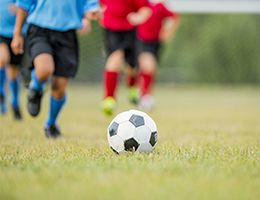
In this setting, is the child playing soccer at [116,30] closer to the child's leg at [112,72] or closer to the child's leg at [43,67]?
the child's leg at [112,72]

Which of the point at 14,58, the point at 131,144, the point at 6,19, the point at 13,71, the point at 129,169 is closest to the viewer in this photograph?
the point at 129,169

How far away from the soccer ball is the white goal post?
38.3ft

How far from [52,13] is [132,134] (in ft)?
6.14

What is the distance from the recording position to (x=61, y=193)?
2.39 m

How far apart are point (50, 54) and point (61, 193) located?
2.87 meters

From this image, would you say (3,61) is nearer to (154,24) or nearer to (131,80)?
(131,80)

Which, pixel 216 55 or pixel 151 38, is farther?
pixel 216 55

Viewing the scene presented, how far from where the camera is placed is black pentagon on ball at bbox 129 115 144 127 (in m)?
3.84

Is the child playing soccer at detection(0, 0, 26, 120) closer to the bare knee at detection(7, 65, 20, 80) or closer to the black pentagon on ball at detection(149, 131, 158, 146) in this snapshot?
the bare knee at detection(7, 65, 20, 80)

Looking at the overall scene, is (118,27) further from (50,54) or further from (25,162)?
(25,162)

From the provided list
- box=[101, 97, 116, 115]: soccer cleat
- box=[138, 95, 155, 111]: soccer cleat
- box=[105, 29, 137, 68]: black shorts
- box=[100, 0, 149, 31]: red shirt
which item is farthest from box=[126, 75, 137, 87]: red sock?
box=[101, 97, 116, 115]: soccer cleat

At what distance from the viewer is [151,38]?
10.7 metres

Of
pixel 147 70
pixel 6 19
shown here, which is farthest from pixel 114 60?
pixel 147 70

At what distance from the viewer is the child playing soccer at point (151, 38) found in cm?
1034
